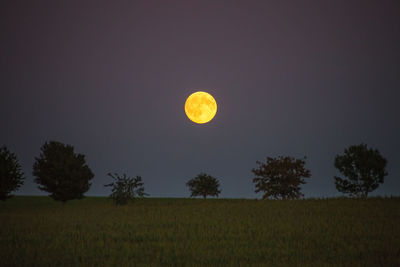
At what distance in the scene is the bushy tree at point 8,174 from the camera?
157ft

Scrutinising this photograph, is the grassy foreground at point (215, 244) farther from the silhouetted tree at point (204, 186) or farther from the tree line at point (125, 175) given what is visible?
the silhouetted tree at point (204, 186)

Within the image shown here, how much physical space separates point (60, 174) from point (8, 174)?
281 inches

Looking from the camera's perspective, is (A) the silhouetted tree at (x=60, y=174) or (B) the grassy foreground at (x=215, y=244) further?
(A) the silhouetted tree at (x=60, y=174)

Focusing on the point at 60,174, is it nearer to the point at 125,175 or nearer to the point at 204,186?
the point at 125,175

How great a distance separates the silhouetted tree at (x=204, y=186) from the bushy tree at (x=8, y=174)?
5378cm

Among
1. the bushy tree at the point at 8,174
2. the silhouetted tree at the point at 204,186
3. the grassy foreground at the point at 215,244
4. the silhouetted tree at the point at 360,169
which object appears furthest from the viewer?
the silhouetted tree at the point at 204,186

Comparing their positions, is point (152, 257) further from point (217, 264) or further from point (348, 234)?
point (348, 234)

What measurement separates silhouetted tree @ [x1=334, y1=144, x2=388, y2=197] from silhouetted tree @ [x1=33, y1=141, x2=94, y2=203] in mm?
47025

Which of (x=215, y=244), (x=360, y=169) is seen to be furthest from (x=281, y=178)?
(x=215, y=244)

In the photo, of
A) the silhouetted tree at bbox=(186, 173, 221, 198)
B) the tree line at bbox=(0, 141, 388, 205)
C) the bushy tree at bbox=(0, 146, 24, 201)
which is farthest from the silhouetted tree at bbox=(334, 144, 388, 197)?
the bushy tree at bbox=(0, 146, 24, 201)

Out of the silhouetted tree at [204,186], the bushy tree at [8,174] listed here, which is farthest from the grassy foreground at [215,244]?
the silhouetted tree at [204,186]

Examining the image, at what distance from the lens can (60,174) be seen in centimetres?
5331

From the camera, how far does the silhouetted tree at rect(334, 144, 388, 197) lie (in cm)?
6725

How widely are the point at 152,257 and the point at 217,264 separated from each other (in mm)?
2984
